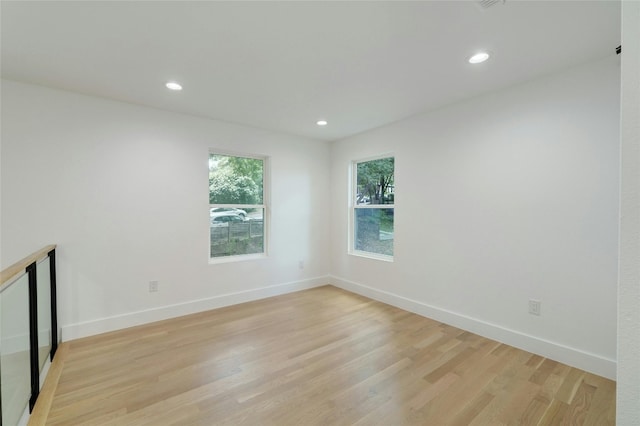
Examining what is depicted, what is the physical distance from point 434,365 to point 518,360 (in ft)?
→ 2.53

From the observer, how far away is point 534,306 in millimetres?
2594

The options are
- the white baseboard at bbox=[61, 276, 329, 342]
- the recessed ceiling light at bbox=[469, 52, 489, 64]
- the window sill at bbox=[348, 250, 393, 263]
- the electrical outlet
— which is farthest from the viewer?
the window sill at bbox=[348, 250, 393, 263]

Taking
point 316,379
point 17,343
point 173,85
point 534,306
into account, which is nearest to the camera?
point 17,343

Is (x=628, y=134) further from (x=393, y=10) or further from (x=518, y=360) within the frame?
(x=518, y=360)

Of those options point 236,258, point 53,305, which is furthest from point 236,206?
Result: point 53,305

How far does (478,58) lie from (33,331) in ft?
12.8

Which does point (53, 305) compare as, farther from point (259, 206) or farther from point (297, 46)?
point (297, 46)

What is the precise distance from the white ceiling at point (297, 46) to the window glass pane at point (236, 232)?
159cm

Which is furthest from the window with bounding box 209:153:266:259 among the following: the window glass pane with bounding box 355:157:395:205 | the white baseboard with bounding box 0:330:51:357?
the white baseboard with bounding box 0:330:51:357

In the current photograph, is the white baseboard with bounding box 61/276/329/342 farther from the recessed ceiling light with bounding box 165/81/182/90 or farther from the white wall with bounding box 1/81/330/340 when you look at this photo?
the recessed ceiling light with bounding box 165/81/182/90

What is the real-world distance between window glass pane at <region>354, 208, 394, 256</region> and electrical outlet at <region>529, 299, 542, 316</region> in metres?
1.72

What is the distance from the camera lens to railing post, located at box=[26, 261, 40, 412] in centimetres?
193

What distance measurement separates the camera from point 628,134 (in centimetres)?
67

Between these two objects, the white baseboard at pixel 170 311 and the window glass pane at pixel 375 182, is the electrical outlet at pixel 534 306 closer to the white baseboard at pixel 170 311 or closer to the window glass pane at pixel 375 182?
the window glass pane at pixel 375 182
